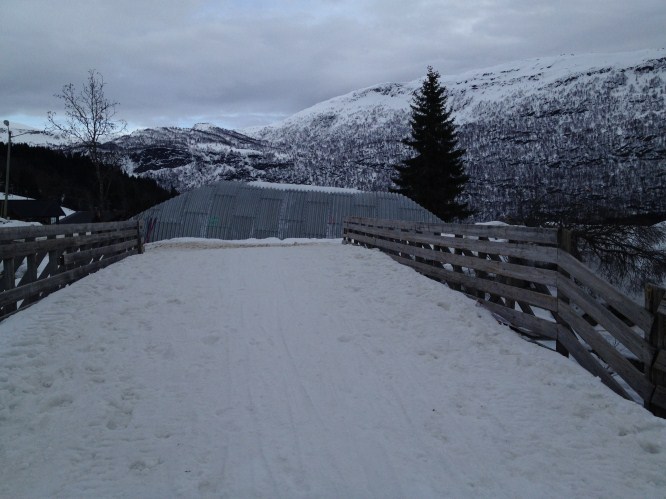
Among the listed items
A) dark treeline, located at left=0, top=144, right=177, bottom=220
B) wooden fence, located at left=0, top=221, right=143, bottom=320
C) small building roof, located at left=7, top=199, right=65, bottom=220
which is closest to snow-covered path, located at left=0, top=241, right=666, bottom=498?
wooden fence, located at left=0, top=221, right=143, bottom=320

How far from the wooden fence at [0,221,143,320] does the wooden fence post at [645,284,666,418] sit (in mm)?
7690

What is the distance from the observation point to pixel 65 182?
97.8 m

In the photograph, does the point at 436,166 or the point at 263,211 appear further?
the point at 436,166

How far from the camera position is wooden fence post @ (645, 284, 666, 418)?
13.5 feet

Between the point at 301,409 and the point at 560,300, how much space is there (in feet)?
11.9

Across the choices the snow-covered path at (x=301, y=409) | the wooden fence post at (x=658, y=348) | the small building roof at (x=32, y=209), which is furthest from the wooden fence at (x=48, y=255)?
the small building roof at (x=32, y=209)

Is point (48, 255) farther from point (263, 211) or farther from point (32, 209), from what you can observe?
point (32, 209)

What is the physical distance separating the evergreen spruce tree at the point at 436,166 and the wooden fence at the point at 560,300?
28945mm

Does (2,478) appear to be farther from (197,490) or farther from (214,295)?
(214,295)

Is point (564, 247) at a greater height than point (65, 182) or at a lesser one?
lesser

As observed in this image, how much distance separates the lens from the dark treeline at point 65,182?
83.1 metres

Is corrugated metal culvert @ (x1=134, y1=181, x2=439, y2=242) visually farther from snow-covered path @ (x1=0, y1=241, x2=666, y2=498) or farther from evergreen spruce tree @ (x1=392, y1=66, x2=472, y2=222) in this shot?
snow-covered path @ (x1=0, y1=241, x2=666, y2=498)

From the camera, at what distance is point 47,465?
3.29 metres

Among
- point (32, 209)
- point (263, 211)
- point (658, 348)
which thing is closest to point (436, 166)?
point (263, 211)
